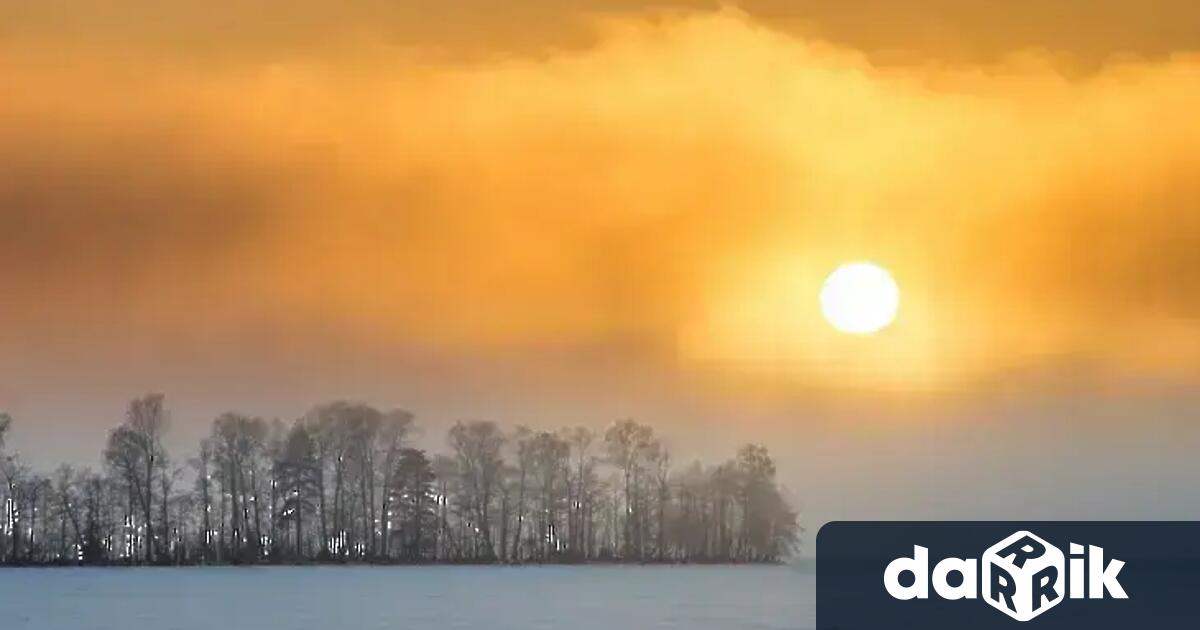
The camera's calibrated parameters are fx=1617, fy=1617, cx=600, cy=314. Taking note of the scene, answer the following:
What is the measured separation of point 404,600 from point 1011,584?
1512 centimetres

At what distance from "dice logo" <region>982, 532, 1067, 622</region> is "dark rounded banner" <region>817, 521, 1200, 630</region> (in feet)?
0.12

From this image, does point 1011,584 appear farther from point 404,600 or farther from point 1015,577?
point 404,600

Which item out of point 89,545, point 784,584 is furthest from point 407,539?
point 784,584

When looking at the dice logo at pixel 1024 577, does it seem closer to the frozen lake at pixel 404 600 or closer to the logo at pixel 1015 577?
the logo at pixel 1015 577

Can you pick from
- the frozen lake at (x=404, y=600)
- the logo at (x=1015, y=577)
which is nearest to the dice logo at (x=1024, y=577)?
the logo at (x=1015, y=577)

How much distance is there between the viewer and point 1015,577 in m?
34.7

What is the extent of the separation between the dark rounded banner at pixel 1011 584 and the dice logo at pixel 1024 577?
0.12 feet

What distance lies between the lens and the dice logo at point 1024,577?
33925 mm

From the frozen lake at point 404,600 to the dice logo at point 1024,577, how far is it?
435 centimetres

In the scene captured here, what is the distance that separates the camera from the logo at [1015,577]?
1364 inches

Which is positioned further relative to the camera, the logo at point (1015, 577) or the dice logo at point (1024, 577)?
the logo at point (1015, 577)

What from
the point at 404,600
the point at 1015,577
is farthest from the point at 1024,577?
the point at 404,600

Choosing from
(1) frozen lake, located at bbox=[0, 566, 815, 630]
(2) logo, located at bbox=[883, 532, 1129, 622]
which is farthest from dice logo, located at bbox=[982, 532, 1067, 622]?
(1) frozen lake, located at bbox=[0, 566, 815, 630]

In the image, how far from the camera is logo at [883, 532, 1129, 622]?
114 ft
